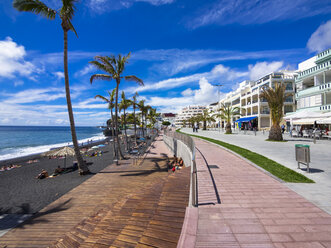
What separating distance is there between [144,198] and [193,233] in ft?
8.27

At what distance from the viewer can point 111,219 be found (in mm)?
4281

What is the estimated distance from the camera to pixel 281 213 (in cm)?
346

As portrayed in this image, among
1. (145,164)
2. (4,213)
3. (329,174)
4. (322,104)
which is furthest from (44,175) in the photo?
(322,104)

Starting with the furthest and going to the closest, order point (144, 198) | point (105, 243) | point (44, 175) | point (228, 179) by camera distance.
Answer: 1. point (44, 175)
2. point (228, 179)
3. point (144, 198)
4. point (105, 243)

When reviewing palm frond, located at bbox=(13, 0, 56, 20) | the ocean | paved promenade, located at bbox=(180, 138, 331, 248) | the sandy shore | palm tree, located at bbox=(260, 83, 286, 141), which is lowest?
the ocean

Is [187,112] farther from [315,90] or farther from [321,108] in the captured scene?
[321,108]

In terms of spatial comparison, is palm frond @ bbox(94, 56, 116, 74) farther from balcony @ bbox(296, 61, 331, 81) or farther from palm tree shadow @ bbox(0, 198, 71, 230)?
balcony @ bbox(296, 61, 331, 81)

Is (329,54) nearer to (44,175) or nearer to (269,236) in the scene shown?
(269,236)

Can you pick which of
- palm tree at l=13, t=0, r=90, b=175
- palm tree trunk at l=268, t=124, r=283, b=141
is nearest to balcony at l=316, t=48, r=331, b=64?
palm tree trunk at l=268, t=124, r=283, b=141

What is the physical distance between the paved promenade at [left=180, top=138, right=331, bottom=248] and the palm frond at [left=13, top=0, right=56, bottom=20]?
1304cm

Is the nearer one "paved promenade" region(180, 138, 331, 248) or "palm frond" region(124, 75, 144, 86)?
"paved promenade" region(180, 138, 331, 248)

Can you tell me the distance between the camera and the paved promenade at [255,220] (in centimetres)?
267

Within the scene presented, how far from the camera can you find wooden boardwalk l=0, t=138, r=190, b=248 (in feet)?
10.3

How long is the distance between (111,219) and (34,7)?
12.4 metres
